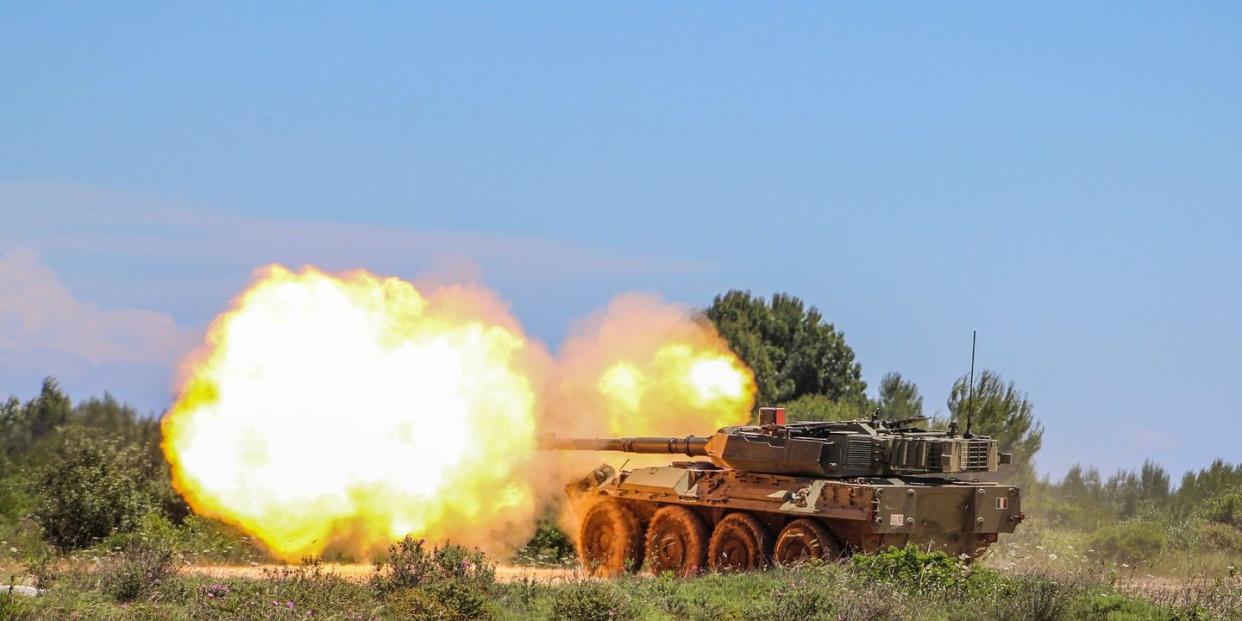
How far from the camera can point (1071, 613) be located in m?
17.6

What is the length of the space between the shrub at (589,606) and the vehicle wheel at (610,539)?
8094 mm

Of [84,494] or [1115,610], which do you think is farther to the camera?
[84,494]

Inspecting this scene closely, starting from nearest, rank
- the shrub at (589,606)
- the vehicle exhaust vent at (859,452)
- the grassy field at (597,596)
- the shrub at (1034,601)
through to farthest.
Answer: the grassy field at (597,596) → the shrub at (589,606) → the shrub at (1034,601) → the vehicle exhaust vent at (859,452)

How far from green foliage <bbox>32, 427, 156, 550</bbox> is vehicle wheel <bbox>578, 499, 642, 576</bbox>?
8.95m

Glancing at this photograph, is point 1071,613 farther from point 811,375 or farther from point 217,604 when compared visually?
point 811,375

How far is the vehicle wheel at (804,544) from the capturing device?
22.1 m

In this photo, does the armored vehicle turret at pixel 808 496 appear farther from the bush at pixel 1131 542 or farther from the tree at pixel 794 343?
the tree at pixel 794 343

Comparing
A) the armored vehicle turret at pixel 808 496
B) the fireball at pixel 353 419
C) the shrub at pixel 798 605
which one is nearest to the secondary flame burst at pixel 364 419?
the fireball at pixel 353 419

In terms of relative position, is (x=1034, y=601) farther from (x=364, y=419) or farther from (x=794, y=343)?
(x=794, y=343)

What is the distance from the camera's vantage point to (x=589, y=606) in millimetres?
16688

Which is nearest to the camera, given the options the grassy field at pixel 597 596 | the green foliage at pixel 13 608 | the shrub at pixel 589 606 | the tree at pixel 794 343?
the green foliage at pixel 13 608

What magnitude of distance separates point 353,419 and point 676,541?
20.2 feet

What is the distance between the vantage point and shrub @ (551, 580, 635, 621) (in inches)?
655

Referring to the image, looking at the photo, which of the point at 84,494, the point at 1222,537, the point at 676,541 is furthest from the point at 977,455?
the point at 84,494
